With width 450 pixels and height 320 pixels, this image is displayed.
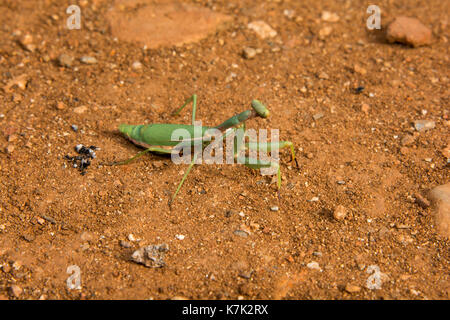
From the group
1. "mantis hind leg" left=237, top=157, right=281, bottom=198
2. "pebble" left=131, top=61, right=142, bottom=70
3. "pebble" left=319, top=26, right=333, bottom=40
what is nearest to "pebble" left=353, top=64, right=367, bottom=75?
"pebble" left=319, top=26, right=333, bottom=40

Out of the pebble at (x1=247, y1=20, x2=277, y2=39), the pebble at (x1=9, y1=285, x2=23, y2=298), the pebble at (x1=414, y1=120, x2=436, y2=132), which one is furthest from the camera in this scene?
the pebble at (x1=247, y1=20, x2=277, y2=39)

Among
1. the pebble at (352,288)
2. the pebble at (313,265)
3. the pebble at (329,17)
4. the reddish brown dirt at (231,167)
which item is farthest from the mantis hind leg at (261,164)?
the pebble at (329,17)

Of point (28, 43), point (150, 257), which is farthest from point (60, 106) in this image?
point (150, 257)

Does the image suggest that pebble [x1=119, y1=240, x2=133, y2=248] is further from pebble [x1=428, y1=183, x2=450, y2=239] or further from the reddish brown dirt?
pebble [x1=428, y1=183, x2=450, y2=239]

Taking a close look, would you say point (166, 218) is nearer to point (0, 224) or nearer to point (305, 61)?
point (0, 224)

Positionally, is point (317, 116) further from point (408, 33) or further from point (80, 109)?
point (80, 109)

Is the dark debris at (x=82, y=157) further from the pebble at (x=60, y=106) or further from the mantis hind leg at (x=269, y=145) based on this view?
the mantis hind leg at (x=269, y=145)
